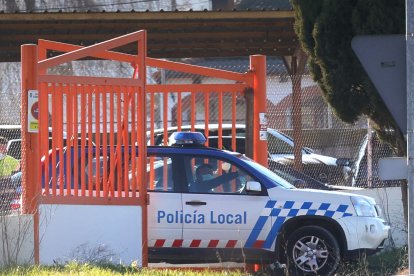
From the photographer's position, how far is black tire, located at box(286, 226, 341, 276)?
33.8ft

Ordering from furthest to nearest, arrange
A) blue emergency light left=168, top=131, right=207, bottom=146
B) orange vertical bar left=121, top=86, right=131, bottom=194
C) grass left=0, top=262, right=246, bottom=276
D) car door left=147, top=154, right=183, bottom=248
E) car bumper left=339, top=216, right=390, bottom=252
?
blue emergency light left=168, top=131, right=207, bottom=146, car bumper left=339, top=216, right=390, bottom=252, car door left=147, top=154, right=183, bottom=248, orange vertical bar left=121, top=86, right=131, bottom=194, grass left=0, top=262, right=246, bottom=276

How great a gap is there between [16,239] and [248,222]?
2.85m

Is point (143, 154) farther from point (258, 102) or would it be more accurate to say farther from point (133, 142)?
point (258, 102)

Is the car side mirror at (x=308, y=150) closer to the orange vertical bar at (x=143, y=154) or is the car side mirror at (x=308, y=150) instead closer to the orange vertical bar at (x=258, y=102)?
the orange vertical bar at (x=258, y=102)

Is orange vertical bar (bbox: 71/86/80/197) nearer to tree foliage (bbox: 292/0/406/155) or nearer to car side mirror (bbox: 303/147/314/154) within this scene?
tree foliage (bbox: 292/0/406/155)

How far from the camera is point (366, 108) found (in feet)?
31.8

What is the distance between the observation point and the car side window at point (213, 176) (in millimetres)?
10531

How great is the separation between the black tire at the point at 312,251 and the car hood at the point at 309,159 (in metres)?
4.70

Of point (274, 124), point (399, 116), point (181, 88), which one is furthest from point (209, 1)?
point (399, 116)

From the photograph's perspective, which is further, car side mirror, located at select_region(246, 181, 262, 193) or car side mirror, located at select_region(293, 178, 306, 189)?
car side mirror, located at select_region(293, 178, 306, 189)

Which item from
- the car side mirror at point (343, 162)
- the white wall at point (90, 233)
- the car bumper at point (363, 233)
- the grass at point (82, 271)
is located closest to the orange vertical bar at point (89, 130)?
the white wall at point (90, 233)

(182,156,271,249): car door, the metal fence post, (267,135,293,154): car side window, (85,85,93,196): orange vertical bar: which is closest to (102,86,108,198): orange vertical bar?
(85,85,93,196): orange vertical bar

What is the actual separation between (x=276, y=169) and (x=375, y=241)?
13.2ft

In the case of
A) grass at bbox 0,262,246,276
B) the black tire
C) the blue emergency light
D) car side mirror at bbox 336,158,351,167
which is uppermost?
the blue emergency light
